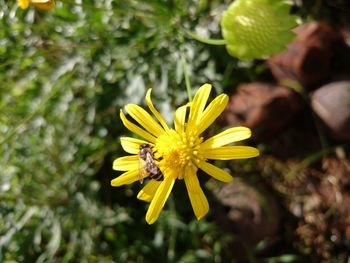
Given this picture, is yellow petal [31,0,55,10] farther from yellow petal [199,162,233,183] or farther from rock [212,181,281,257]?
rock [212,181,281,257]

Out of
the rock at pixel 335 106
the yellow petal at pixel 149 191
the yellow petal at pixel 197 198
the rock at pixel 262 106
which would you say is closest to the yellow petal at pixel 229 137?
the yellow petal at pixel 197 198

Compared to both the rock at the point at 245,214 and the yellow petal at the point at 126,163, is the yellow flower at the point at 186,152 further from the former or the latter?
the rock at the point at 245,214

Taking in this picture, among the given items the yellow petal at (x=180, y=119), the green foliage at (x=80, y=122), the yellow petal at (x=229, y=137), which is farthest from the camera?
the green foliage at (x=80, y=122)

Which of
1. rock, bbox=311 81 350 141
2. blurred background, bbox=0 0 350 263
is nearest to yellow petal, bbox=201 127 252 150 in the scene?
blurred background, bbox=0 0 350 263

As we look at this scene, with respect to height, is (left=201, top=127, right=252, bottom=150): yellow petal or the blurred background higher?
(left=201, top=127, right=252, bottom=150): yellow petal

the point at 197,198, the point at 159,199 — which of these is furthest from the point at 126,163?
the point at 197,198

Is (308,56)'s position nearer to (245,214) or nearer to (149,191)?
(245,214)
